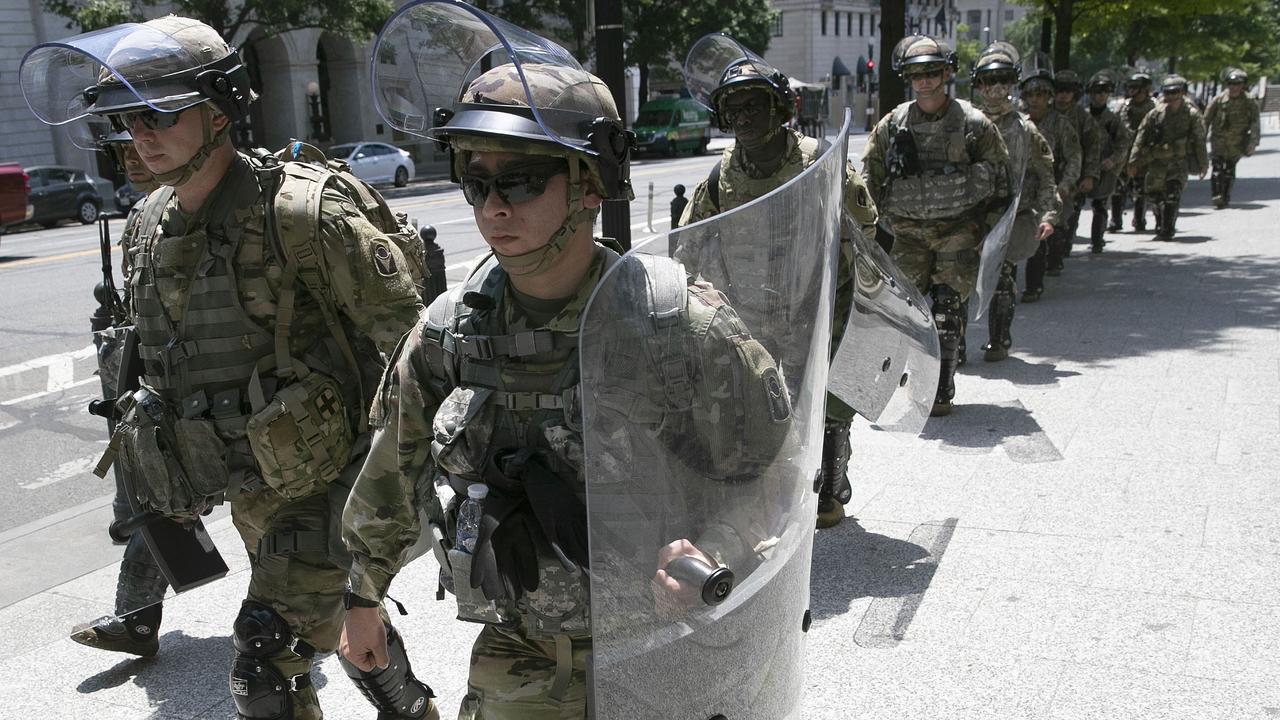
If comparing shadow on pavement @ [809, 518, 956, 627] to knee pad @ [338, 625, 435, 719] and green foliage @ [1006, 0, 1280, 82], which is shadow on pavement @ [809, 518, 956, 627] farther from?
green foliage @ [1006, 0, 1280, 82]

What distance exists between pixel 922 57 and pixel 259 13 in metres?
22.9

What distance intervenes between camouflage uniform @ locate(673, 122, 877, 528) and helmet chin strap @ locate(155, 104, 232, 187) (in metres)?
2.18

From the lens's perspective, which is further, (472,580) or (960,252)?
(960,252)

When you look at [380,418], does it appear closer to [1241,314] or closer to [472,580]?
[472,580]

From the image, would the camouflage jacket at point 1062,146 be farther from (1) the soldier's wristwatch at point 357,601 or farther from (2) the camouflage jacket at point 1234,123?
(1) the soldier's wristwatch at point 357,601

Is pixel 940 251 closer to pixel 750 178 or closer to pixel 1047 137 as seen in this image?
pixel 750 178

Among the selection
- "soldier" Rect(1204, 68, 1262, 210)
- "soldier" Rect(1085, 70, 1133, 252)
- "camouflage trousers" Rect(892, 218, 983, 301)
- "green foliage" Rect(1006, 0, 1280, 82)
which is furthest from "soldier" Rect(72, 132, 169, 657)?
"green foliage" Rect(1006, 0, 1280, 82)

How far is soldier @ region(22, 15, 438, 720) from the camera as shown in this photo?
123 inches

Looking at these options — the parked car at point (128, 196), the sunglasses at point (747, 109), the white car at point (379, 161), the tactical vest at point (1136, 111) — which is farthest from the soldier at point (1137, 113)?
the white car at point (379, 161)

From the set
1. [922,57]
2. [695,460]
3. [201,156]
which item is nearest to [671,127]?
[922,57]

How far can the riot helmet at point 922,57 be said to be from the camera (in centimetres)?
626

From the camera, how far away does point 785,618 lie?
1994 mm

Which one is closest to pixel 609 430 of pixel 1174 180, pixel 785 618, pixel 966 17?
pixel 785 618

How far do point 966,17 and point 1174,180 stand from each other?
303ft
